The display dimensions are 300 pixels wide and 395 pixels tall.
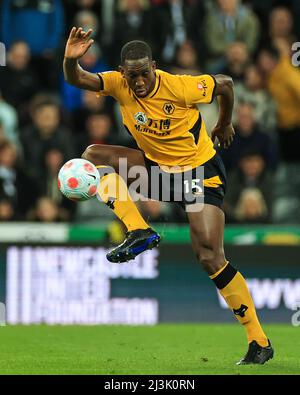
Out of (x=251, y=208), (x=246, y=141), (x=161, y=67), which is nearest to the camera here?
(x=251, y=208)

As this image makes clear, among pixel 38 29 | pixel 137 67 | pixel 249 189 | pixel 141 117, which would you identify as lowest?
pixel 249 189

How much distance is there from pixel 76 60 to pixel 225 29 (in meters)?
7.57

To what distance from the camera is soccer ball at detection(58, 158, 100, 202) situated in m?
8.70

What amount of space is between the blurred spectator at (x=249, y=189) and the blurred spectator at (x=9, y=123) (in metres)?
2.95

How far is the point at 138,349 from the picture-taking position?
1015 centimetres

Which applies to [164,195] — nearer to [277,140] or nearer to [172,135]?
[172,135]

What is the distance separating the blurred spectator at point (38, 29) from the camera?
51.2 ft

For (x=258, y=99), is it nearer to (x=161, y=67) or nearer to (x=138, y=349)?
(x=161, y=67)

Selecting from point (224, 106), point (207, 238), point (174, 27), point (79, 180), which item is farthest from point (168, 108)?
point (174, 27)

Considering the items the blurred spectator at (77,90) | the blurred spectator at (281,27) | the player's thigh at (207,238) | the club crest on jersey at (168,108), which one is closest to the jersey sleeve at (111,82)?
the club crest on jersey at (168,108)

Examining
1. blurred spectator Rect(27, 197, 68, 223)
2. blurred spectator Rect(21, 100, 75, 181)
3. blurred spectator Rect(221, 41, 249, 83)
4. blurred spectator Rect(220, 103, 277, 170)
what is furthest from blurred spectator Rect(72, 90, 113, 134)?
blurred spectator Rect(220, 103, 277, 170)

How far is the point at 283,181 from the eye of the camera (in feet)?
49.6
